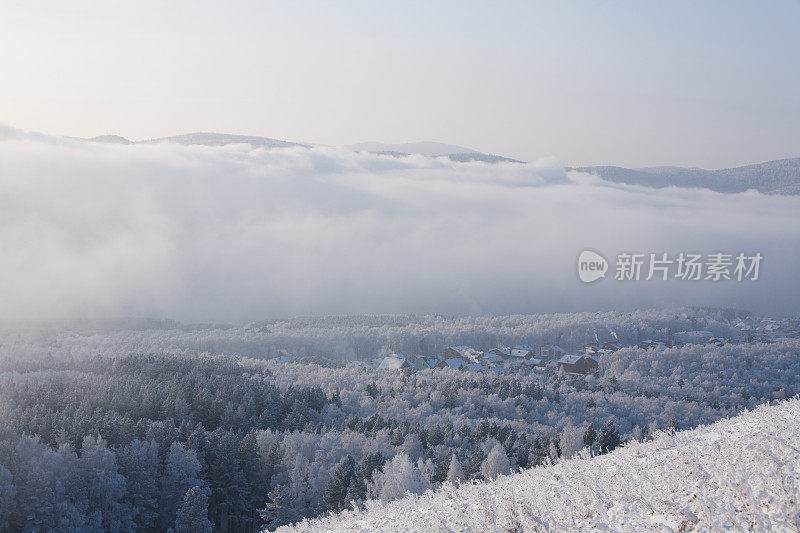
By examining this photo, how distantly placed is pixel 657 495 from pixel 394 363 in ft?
341

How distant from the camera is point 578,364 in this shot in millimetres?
111375

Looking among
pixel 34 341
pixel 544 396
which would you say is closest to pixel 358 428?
pixel 544 396

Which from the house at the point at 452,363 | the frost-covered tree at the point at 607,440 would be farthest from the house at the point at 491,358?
the frost-covered tree at the point at 607,440

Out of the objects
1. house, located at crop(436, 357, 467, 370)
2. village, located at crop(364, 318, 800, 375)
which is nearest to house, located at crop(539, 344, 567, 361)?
village, located at crop(364, 318, 800, 375)

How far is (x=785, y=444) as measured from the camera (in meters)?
13.8

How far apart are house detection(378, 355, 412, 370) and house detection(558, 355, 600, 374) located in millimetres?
26867

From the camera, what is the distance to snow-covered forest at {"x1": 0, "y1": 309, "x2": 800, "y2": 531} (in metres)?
40.7

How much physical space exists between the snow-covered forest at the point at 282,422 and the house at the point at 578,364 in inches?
78.0

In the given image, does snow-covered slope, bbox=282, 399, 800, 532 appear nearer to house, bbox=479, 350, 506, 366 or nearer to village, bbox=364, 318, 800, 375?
village, bbox=364, 318, 800, 375

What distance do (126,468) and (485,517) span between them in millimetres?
37424

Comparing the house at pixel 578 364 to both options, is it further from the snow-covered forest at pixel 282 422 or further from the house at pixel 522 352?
the house at pixel 522 352

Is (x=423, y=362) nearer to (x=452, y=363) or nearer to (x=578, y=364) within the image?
(x=452, y=363)

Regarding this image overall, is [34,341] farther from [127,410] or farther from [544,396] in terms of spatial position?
[544,396]

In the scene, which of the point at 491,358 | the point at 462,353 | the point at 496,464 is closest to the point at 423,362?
the point at 462,353
